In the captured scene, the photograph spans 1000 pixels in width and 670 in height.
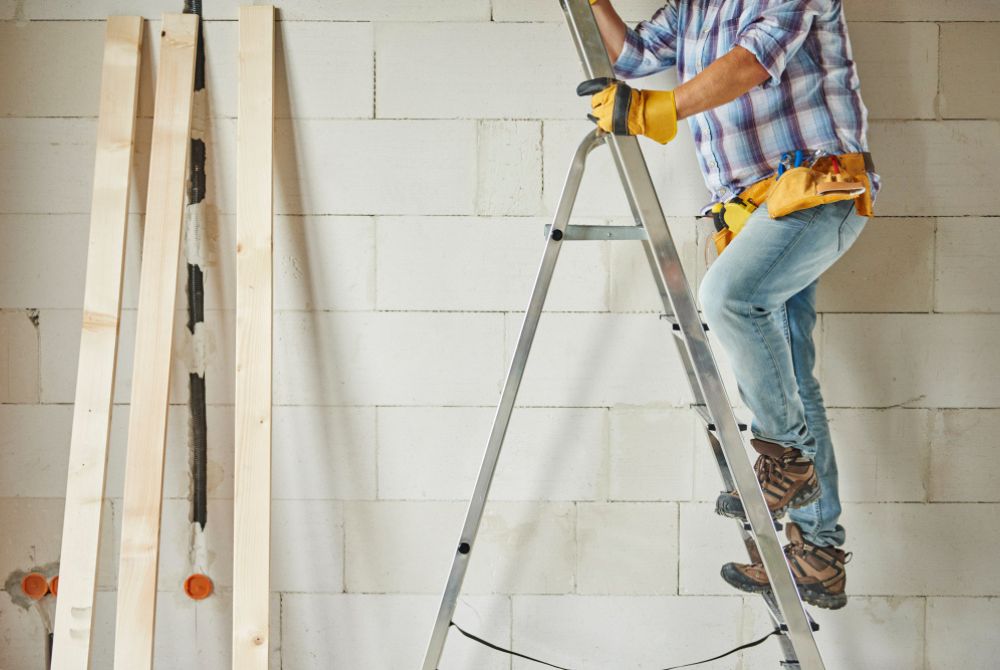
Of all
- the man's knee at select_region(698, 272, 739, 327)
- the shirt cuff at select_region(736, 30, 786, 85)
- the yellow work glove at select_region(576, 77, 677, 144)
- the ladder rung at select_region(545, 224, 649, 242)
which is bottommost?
the man's knee at select_region(698, 272, 739, 327)

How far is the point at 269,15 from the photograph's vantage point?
1.84m

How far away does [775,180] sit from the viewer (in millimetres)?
1543

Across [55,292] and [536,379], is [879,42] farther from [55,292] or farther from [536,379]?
[55,292]

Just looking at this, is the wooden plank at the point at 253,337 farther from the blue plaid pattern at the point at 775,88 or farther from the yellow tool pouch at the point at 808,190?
the yellow tool pouch at the point at 808,190

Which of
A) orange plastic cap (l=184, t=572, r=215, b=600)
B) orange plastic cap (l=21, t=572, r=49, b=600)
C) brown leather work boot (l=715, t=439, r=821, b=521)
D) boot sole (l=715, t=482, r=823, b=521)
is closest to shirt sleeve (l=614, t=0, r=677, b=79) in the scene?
brown leather work boot (l=715, t=439, r=821, b=521)

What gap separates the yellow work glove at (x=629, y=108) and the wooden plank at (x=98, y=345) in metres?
1.18

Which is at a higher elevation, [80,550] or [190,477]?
[190,477]

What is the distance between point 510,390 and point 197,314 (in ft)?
3.01

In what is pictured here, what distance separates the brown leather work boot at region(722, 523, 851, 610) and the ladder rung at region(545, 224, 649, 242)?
2.56 feet

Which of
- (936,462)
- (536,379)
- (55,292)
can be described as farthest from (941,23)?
(55,292)

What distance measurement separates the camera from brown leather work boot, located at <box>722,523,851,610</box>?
1.62m

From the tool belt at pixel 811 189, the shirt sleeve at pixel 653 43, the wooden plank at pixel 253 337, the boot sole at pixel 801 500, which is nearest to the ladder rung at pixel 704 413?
the boot sole at pixel 801 500

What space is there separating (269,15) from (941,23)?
1.69 m

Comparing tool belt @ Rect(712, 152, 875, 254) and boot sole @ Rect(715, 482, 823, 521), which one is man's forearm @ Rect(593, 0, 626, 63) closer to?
tool belt @ Rect(712, 152, 875, 254)
